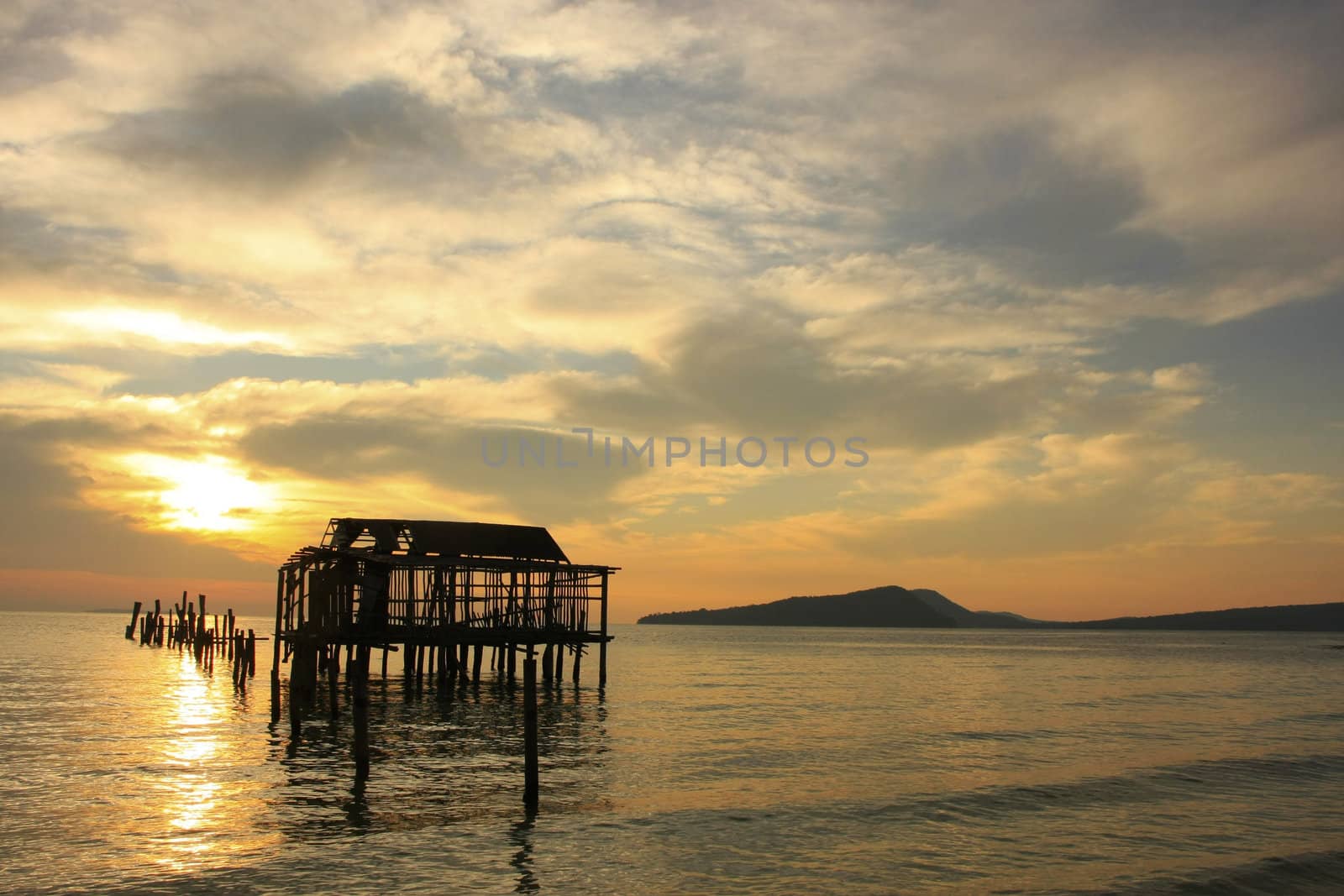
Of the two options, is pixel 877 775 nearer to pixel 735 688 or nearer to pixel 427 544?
pixel 427 544

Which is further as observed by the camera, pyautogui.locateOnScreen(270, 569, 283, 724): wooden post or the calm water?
pyautogui.locateOnScreen(270, 569, 283, 724): wooden post

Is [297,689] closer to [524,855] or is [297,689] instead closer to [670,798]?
[670,798]

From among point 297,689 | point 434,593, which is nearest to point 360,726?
point 297,689

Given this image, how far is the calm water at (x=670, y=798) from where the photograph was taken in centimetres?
1465

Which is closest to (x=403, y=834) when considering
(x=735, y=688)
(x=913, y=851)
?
(x=913, y=851)

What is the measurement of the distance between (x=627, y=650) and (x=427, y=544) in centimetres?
6281

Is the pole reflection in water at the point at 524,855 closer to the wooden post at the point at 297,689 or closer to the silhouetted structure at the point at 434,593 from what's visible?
the wooden post at the point at 297,689

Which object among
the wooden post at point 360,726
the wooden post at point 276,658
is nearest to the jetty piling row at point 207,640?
the wooden post at point 276,658

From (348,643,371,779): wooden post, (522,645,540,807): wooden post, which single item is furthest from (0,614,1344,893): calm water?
(348,643,371,779): wooden post

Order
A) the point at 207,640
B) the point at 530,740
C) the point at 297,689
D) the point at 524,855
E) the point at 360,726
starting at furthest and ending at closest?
the point at 207,640 → the point at 297,689 → the point at 360,726 → the point at 530,740 → the point at 524,855

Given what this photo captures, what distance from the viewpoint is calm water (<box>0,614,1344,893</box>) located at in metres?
14.6

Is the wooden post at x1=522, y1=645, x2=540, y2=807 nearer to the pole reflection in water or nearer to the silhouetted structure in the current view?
the pole reflection in water

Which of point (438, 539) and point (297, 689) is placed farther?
point (438, 539)

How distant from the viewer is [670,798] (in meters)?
19.9
